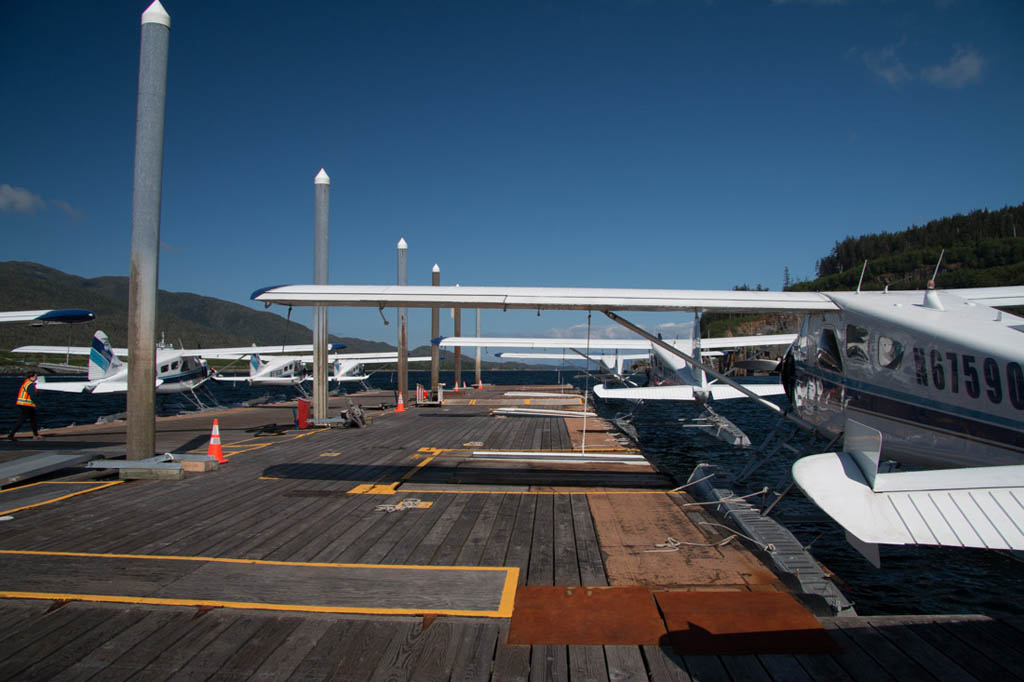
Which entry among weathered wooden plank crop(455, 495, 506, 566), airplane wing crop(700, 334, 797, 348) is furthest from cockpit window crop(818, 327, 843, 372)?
airplane wing crop(700, 334, 797, 348)

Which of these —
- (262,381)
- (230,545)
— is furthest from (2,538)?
(262,381)

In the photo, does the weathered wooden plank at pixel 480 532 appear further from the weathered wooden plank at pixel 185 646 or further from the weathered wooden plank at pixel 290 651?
the weathered wooden plank at pixel 185 646

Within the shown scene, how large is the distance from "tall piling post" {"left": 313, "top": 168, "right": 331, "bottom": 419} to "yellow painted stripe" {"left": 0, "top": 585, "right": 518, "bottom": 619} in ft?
32.3

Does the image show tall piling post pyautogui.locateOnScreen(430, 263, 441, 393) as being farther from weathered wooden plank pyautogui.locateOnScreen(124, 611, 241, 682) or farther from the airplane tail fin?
weathered wooden plank pyautogui.locateOnScreen(124, 611, 241, 682)

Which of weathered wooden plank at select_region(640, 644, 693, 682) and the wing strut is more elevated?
the wing strut

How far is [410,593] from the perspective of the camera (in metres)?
3.81

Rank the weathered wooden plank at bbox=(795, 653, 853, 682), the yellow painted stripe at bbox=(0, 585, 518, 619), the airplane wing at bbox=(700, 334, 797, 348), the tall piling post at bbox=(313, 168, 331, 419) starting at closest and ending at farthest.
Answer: the weathered wooden plank at bbox=(795, 653, 853, 682) < the yellow painted stripe at bbox=(0, 585, 518, 619) < the tall piling post at bbox=(313, 168, 331, 419) < the airplane wing at bbox=(700, 334, 797, 348)

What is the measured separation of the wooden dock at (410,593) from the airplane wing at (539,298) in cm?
230

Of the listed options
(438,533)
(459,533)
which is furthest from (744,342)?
(438,533)

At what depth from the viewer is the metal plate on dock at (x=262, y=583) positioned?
364 centimetres

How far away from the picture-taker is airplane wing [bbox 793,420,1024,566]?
7.32ft

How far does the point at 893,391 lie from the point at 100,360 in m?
24.0

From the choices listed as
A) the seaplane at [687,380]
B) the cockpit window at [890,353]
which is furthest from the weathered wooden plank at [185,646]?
the seaplane at [687,380]

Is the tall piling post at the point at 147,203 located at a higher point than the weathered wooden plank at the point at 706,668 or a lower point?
higher
